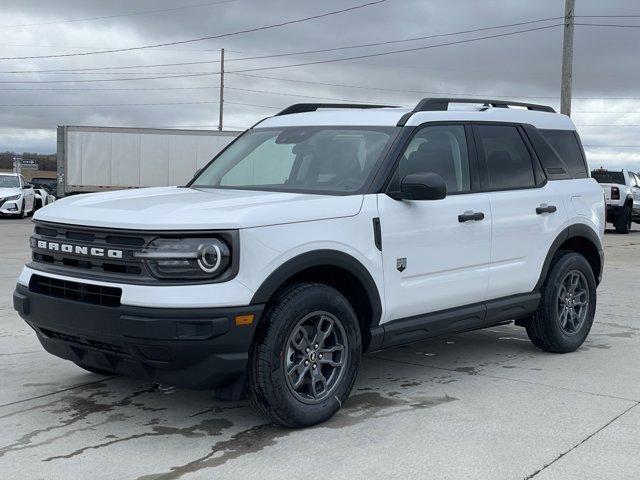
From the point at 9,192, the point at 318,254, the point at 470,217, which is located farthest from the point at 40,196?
the point at 318,254

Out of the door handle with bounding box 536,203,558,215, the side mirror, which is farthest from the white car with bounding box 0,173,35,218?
the side mirror

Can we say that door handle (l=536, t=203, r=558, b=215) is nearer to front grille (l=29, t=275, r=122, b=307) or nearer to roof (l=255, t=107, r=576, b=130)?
roof (l=255, t=107, r=576, b=130)

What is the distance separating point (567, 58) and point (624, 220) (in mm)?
5070

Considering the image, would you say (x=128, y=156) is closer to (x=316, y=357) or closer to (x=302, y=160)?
(x=302, y=160)

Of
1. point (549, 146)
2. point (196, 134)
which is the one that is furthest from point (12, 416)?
point (196, 134)

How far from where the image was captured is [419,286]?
527cm

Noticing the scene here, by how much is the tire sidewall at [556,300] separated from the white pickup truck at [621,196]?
17745mm

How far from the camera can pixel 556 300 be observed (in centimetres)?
652

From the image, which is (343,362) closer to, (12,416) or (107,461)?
(107,461)

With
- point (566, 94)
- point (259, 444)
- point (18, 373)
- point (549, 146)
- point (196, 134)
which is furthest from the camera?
point (196, 134)

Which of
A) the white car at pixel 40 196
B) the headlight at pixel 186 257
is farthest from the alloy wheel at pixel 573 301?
the white car at pixel 40 196

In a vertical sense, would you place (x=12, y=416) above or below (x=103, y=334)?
below

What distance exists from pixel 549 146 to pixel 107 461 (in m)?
4.30

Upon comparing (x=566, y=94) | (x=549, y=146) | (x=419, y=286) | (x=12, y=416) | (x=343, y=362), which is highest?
(x=566, y=94)
